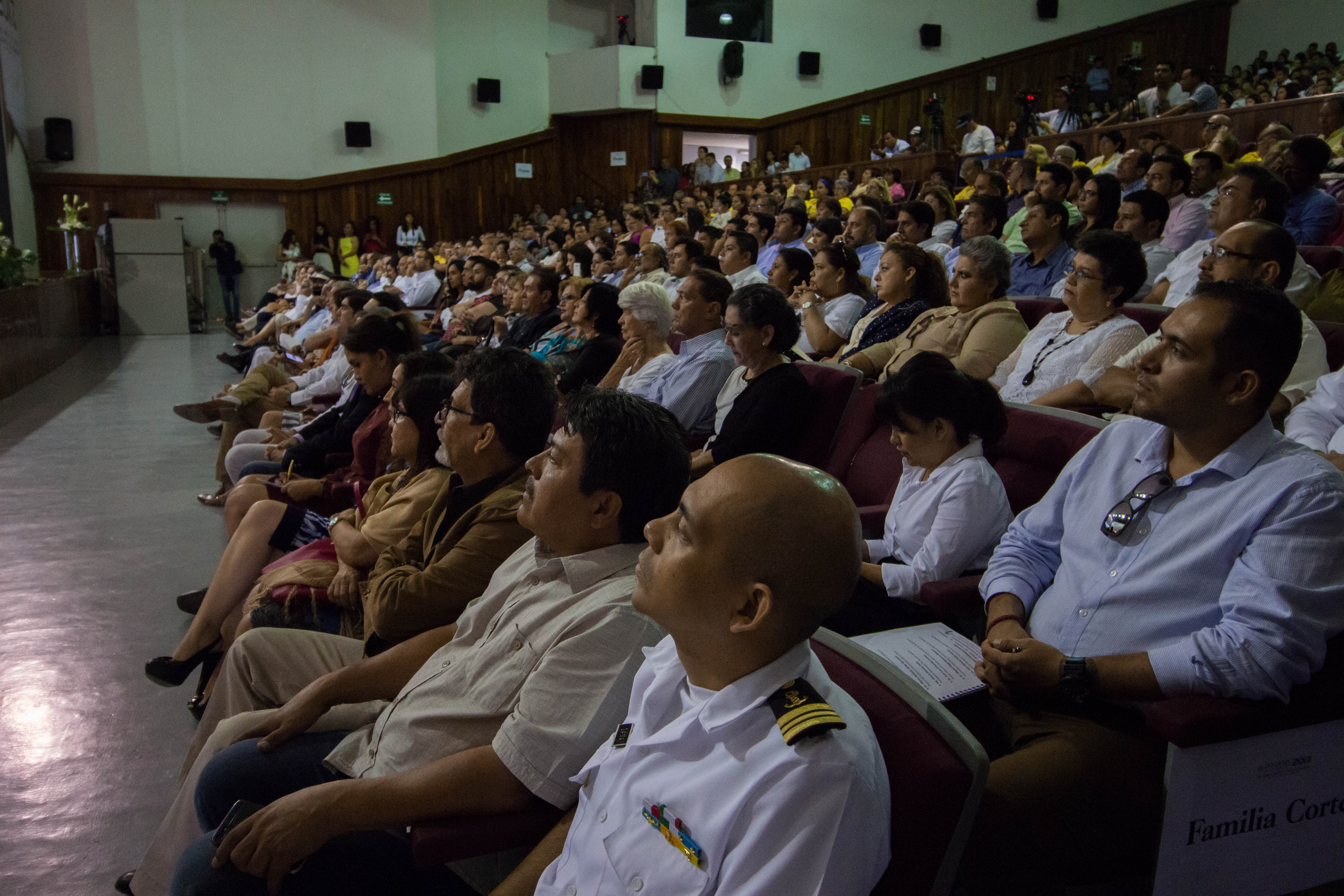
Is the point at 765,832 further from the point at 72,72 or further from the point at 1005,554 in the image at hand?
the point at 72,72

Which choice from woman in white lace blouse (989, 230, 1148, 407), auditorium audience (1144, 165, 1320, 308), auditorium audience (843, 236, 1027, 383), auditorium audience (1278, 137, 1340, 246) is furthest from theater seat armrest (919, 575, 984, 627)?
auditorium audience (1278, 137, 1340, 246)

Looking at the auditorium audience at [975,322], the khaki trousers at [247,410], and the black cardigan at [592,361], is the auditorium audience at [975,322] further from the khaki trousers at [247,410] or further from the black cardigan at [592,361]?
the khaki trousers at [247,410]

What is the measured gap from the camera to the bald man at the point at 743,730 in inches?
31.8

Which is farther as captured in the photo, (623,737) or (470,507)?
(470,507)

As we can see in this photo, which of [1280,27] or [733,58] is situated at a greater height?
[1280,27]

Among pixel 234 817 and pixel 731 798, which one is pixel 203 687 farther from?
pixel 731 798

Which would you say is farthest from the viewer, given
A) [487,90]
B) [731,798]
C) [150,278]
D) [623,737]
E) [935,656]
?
[487,90]

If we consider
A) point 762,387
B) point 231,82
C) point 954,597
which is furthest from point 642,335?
point 231,82

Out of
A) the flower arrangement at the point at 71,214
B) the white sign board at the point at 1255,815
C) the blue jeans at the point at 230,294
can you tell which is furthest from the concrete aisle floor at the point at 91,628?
the blue jeans at the point at 230,294

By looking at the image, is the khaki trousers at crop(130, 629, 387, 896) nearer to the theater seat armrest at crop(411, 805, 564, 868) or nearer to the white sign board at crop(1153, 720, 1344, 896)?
the theater seat armrest at crop(411, 805, 564, 868)

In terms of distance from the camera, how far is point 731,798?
33.6 inches

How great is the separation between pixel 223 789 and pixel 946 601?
1.25m

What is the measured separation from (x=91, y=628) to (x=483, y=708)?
86.3 inches

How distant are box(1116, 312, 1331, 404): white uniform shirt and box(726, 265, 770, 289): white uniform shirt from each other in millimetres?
2907
